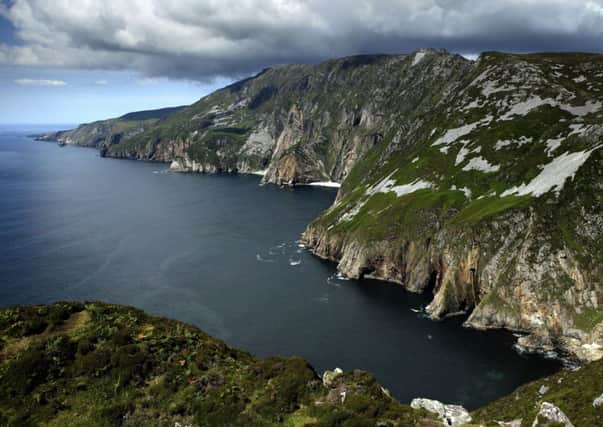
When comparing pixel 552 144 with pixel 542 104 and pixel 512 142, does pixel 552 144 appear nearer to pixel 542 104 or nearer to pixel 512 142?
pixel 512 142

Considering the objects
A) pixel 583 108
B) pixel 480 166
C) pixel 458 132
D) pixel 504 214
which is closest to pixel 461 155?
pixel 480 166

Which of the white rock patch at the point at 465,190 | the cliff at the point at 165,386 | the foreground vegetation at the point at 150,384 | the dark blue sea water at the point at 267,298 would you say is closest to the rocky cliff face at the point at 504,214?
the white rock patch at the point at 465,190

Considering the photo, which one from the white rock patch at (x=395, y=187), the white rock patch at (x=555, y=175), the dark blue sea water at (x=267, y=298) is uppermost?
the white rock patch at (x=555, y=175)

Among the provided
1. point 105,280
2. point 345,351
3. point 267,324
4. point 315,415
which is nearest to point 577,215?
point 345,351

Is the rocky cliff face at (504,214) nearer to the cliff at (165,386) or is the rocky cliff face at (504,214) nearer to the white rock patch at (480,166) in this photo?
the white rock patch at (480,166)

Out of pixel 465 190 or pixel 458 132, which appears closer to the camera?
pixel 465 190

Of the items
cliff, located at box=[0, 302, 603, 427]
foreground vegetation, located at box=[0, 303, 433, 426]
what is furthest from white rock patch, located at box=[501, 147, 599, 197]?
foreground vegetation, located at box=[0, 303, 433, 426]
